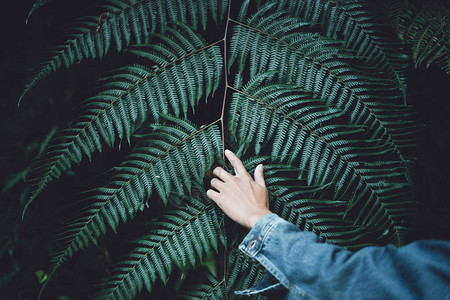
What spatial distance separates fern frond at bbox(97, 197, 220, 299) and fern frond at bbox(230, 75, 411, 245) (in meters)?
0.32

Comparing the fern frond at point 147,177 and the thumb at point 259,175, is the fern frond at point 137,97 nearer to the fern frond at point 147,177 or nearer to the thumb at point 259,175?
the fern frond at point 147,177

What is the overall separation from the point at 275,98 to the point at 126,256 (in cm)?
75

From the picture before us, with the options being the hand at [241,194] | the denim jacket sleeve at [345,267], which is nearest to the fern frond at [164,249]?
the hand at [241,194]

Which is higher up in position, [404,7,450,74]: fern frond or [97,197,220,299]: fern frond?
[404,7,450,74]: fern frond

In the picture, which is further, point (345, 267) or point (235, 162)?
point (235, 162)

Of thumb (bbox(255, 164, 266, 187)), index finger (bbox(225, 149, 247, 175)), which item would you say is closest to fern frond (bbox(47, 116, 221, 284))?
index finger (bbox(225, 149, 247, 175))

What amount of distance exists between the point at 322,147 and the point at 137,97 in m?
0.67

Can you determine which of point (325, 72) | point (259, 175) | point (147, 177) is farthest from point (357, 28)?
point (147, 177)

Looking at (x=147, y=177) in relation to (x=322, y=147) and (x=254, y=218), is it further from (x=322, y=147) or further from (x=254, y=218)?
(x=322, y=147)

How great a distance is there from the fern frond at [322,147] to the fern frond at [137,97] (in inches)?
6.6

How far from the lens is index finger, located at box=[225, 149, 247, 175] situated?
1059mm

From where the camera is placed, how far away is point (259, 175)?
41.4 inches

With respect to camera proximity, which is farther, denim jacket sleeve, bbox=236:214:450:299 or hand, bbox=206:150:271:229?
hand, bbox=206:150:271:229

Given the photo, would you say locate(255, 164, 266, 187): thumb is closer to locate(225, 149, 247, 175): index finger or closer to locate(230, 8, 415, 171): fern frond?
locate(225, 149, 247, 175): index finger
